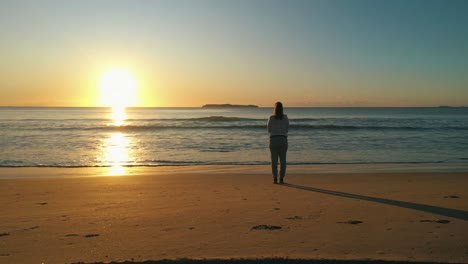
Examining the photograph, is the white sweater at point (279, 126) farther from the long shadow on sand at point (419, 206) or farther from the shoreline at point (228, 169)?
the shoreline at point (228, 169)

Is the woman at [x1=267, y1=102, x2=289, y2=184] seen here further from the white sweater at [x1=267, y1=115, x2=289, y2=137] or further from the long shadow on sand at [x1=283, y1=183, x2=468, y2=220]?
the long shadow on sand at [x1=283, y1=183, x2=468, y2=220]

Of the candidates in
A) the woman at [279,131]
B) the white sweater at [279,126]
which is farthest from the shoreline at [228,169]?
the white sweater at [279,126]

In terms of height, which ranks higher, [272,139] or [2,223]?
[272,139]

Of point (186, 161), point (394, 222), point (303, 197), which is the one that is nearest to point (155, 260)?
point (394, 222)

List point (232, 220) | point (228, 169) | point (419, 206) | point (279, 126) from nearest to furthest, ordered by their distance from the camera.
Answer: point (232, 220), point (419, 206), point (279, 126), point (228, 169)

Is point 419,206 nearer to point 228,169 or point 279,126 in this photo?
point 279,126

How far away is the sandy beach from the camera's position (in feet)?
13.4

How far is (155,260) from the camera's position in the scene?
381 centimetres

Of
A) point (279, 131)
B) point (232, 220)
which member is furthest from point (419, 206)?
point (279, 131)

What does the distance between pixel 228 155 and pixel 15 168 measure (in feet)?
25.5

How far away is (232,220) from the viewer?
17.7 ft

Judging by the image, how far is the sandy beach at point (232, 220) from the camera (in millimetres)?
4078

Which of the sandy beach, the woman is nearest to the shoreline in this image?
the sandy beach

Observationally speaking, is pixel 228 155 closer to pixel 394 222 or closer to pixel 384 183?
pixel 384 183
